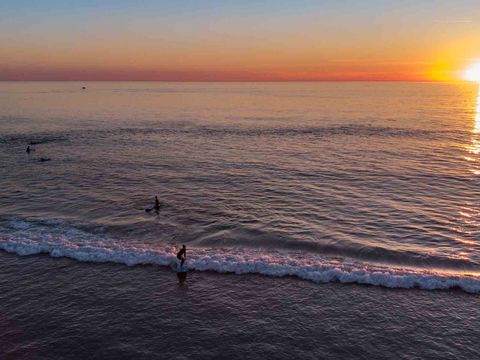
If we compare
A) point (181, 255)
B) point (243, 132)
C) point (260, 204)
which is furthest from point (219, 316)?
point (243, 132)

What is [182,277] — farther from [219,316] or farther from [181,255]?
[219,316]

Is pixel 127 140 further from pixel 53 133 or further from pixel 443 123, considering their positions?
pixel 443 123

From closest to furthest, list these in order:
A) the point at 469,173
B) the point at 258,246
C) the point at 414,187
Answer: the point at 258,246
the point at 414,187
the point at 469,173

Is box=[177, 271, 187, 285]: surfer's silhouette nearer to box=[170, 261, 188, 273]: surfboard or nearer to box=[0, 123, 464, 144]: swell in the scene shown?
box=[170, 261, 188, 273]: surfboard

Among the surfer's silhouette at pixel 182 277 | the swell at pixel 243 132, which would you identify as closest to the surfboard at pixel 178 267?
the surfer's silhouette at pixel 182 277

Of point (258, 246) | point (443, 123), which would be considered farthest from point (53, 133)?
point (443, 123)

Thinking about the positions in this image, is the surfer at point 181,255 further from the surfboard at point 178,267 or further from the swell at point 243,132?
the swell at point 243,132

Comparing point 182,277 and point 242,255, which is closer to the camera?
point 182,277
